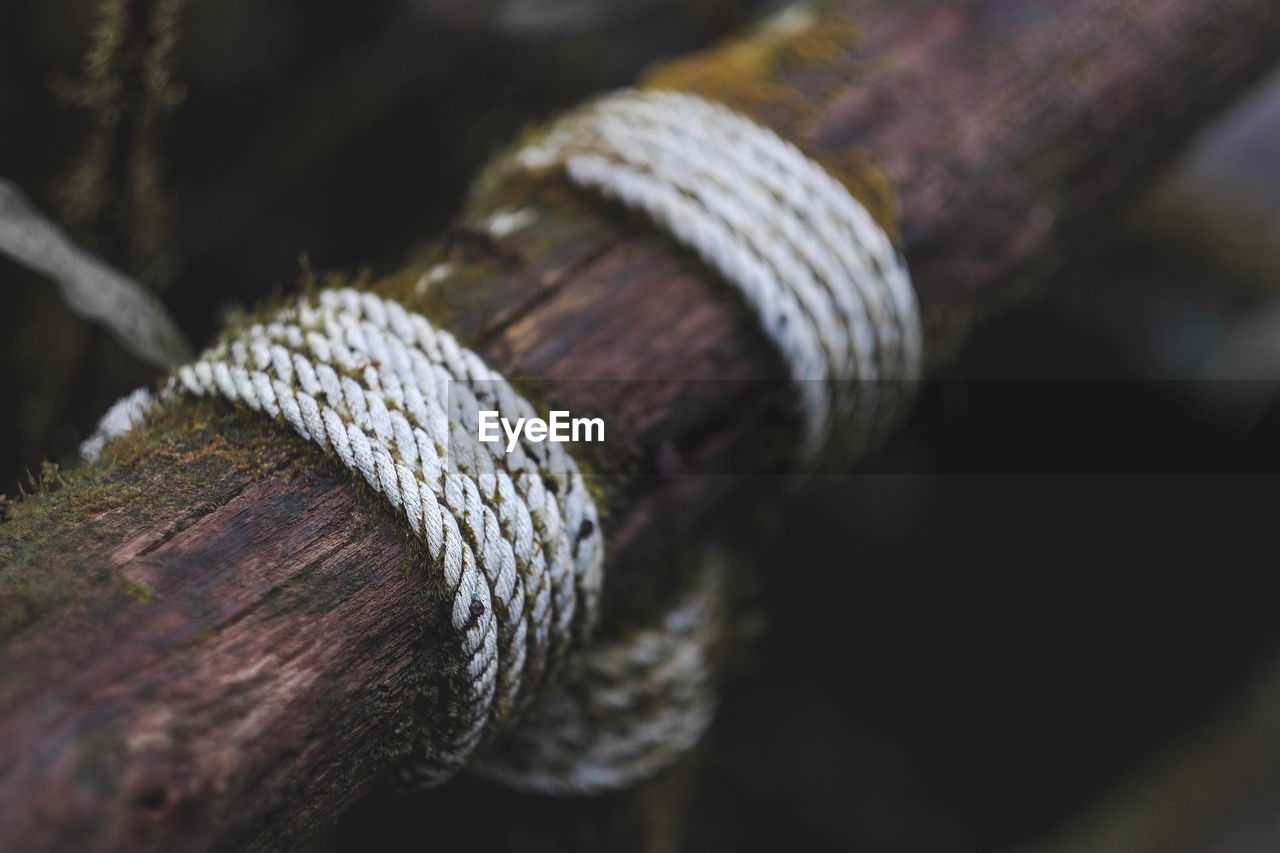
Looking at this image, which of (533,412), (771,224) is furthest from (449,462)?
(771,224)

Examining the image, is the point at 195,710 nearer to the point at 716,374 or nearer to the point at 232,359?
the point at 232,359

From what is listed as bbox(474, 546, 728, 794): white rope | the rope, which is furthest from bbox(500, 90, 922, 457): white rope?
bbox(474, 546, 728, 794): white rope

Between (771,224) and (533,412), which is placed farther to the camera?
(771,224)

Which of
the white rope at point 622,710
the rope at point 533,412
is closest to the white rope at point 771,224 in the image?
the rope at point 533,412

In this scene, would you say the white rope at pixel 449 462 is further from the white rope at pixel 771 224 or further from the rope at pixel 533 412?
the white rope at pixel 771 224

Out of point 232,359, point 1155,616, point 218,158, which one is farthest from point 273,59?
point 1155,616

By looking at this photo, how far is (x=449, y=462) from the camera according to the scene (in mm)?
589

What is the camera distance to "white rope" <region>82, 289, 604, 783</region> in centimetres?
57

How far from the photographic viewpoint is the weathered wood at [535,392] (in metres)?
0.45

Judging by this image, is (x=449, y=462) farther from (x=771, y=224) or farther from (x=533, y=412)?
(x=771, y=224)

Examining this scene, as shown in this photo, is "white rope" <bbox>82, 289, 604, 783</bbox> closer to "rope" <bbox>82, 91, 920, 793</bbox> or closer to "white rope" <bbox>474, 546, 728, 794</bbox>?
"rope" <bbox>82, 91, 920, 793</bbox>

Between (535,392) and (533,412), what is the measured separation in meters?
0.02

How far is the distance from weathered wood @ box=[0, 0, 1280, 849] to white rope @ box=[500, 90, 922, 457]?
0.09 ft

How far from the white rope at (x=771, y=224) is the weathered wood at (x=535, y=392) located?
0.09 feet
